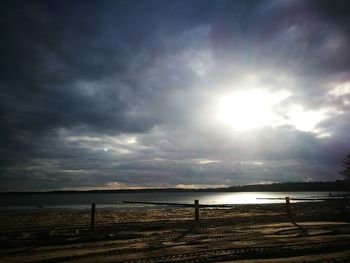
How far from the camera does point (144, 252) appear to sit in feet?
28.9

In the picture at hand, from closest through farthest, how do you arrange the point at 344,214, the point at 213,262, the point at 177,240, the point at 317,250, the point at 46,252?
1. the point at 213,262
2. the point at 317,250
3. the point at 46,252
4. the point at 177,240
5. the point at 344,214

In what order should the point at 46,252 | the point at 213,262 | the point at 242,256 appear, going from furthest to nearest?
the point at 46,252 < the point at 242,256 < the point at 213,262

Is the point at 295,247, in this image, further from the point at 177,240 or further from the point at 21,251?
the point at 21,251

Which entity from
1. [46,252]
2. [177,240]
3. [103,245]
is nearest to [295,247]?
[177,240]

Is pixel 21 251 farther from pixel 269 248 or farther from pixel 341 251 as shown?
pixel 341 251

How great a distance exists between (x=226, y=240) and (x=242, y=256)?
2728 mm

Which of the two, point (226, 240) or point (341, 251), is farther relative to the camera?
point (226, 240)

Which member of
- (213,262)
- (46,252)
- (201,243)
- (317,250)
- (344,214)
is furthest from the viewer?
(344,214)

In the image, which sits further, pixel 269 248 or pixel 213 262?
pixel 269 248

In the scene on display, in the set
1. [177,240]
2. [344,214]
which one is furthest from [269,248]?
[344,214]

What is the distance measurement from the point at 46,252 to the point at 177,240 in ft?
14.0

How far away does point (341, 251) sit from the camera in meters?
8.32

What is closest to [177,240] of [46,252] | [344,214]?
[46,252]

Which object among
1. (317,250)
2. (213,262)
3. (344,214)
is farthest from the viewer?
(344,214)
